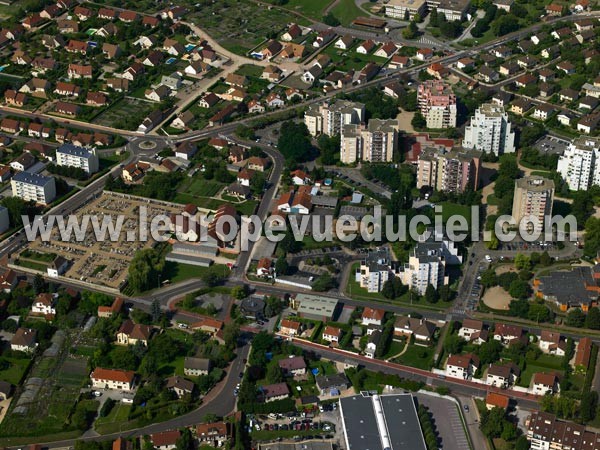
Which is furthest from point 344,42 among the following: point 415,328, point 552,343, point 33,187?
point 552,343

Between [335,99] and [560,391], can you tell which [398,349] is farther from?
[335,99]

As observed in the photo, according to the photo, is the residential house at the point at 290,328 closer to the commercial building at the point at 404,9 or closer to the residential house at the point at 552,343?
the residential house at the point at 552,343

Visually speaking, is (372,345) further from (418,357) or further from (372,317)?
(372,317)

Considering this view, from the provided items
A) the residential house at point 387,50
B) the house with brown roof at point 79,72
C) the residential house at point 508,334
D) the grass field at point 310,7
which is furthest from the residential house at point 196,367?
the grass field at point 310,7

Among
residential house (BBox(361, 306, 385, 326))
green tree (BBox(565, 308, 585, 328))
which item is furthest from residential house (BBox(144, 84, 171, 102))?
green tree (BBox(565, 308, 585, 328))

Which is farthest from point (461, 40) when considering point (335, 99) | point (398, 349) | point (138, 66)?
point (398, 349)

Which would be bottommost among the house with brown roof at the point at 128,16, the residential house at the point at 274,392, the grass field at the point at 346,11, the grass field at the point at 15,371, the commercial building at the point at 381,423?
the grass field at the point at 346,11
